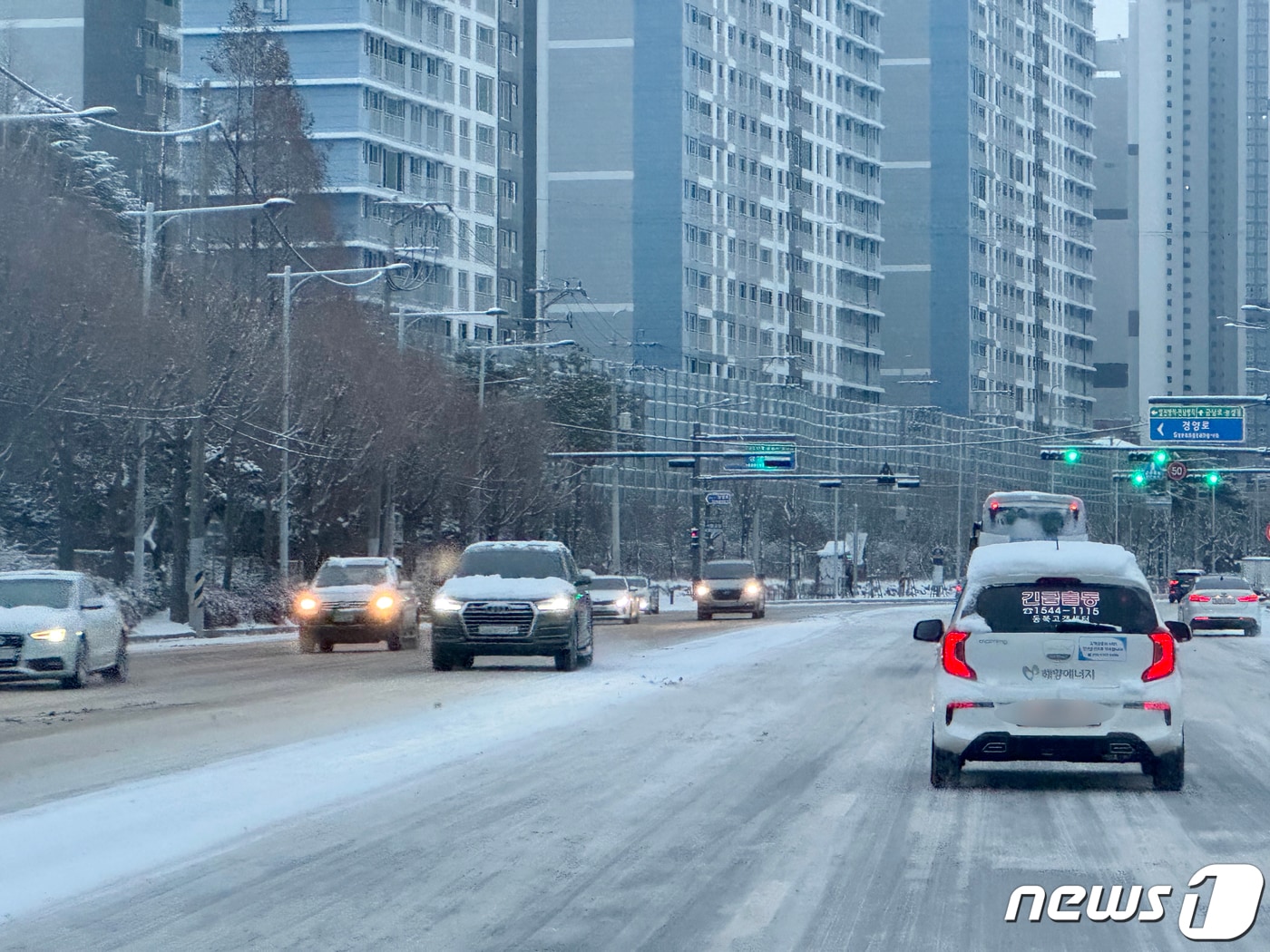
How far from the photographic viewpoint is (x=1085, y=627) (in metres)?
14.6

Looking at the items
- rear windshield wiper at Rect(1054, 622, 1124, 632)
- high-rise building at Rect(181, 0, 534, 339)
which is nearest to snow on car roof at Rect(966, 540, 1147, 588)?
rear windshield wiper at Rect(1054, 622, 1124, 632)

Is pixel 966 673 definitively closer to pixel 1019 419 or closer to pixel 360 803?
pixel 360 803

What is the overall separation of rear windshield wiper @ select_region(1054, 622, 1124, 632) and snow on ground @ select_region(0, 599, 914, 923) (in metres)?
Result: 4.92

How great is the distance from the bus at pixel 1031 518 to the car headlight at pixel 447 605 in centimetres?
2418

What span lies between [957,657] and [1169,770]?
165 cm

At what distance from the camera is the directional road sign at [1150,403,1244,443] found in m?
65.8

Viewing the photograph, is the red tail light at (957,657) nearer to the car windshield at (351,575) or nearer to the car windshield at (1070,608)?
the car windshield at (1070,608)

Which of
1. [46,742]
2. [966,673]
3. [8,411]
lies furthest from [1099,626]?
[8,411]

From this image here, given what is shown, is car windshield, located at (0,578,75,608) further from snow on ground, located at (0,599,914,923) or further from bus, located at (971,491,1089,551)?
bus, located at (971,491,1089,551)

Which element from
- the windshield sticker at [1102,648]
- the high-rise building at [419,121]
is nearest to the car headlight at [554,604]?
the windshield sticker at [1102,648]

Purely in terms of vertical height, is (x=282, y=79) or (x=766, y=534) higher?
(x=282, y=79)

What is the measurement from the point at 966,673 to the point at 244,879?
593 cm

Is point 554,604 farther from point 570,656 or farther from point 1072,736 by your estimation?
point 1072,736

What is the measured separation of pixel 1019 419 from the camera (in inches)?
6314
